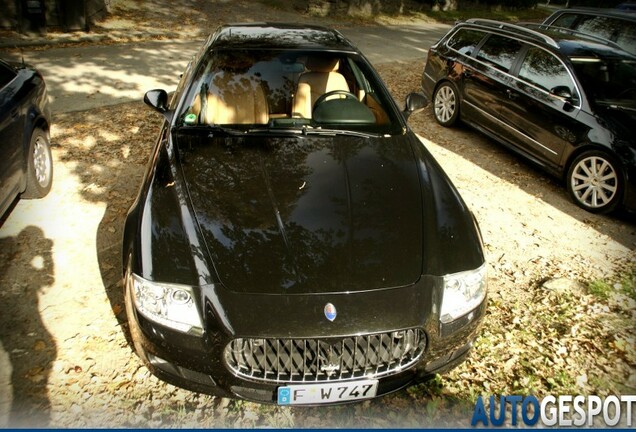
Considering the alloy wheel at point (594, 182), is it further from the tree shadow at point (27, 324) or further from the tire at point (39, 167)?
the tire at point (39, 167)

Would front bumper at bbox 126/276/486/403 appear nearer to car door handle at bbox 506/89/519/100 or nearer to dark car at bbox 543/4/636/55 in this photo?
car door handle at bbox 506/89/519/100

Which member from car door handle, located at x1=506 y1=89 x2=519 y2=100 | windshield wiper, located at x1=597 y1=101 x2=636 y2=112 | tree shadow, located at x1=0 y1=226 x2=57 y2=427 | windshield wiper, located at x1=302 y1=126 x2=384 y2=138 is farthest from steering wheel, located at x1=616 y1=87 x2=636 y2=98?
tree shadow, located at x1=0 y1=226 x2=57 y2=427

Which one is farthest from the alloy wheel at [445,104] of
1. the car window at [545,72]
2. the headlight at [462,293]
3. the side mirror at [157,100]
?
the headlight at [462,293]

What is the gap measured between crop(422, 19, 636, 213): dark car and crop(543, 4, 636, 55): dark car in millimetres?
2108

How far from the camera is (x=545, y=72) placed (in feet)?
19.2

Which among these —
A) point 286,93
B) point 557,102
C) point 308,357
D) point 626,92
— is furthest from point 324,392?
point 626,92

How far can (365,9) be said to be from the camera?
53.9 ft

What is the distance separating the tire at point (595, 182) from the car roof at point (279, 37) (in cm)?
301

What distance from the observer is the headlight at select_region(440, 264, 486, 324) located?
2428 millimetres

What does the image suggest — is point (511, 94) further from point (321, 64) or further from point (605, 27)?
point (605, 27)

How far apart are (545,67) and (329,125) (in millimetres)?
3784

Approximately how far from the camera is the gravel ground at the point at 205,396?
269 cm

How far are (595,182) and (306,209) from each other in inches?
157

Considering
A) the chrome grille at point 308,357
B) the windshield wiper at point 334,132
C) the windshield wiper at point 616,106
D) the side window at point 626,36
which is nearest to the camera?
the chrome grille at point 308,357
